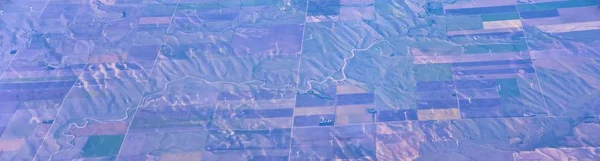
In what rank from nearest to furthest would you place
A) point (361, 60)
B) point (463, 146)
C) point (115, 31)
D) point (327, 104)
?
1. point (463, 146)
2. point (327, 104)
3. point (361, 60)
4. point (115, 31)

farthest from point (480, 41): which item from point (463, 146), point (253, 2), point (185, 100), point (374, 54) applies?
point (185, 100)

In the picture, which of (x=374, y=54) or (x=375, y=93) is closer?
(x=375, y=93)

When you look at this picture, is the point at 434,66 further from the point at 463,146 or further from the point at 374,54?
the point at 463,146

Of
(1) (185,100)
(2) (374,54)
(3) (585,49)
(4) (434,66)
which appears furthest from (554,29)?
(1) (185,100)

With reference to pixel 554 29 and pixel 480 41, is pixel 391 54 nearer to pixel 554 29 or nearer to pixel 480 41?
pixel 480 41

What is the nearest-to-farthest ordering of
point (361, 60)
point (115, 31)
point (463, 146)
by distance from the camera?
point (463, 146) → point (361, 60) → point (115, 31)

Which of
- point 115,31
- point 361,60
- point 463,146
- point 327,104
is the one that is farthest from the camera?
point 115,31
